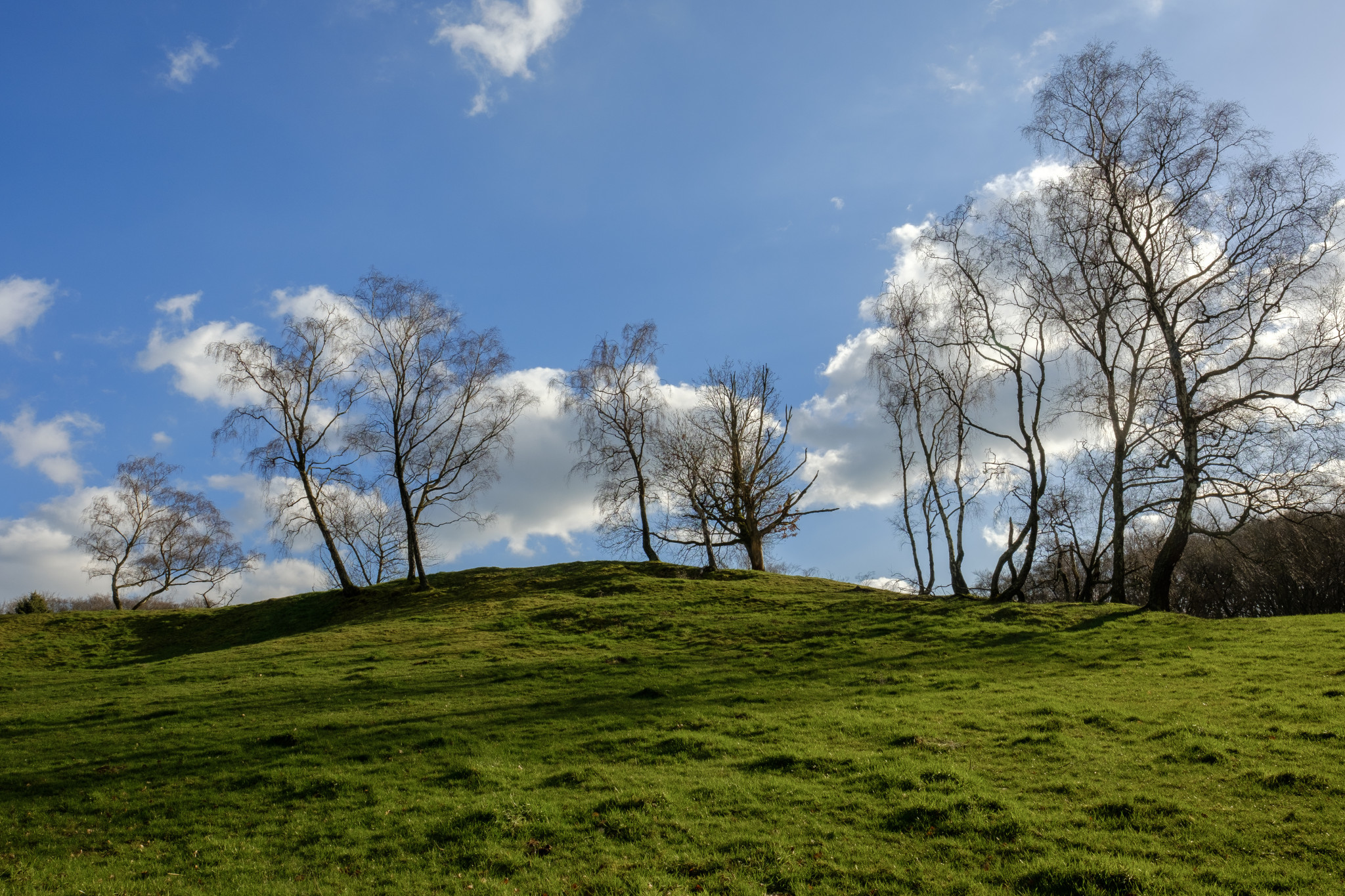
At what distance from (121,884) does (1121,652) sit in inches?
870

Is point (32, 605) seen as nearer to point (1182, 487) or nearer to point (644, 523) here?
point (644, 523)

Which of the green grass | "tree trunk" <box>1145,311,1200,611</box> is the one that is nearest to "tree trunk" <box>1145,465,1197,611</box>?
"tree trunk" <box>1145,311,1200,611</box>

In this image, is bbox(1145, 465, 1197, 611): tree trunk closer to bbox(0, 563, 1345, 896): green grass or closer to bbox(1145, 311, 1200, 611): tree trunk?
bbox(1145, 311, 1200, 611): tree trunk

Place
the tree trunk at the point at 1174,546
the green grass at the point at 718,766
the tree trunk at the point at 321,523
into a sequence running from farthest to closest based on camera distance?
1. the tree trunk at the point at 321,523
2. the tree trunk at the point at 1174,546
3. the green grass at the point at 718,766

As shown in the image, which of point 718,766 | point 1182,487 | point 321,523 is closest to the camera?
point 718,766

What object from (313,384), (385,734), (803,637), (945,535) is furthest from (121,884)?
(313,384)

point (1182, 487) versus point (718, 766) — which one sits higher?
point (1182, 487)

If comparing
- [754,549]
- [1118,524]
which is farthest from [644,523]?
[1118,524]

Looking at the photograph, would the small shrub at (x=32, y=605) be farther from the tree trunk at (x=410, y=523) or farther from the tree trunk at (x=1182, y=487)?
the tree trunk at (x=1182, y=487)

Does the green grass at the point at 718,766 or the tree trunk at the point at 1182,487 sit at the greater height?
the tree trunk at the point at 1182,487

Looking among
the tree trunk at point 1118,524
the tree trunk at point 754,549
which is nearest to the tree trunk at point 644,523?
the tree trunk at point 754,549

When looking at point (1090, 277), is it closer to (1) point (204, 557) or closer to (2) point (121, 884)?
(2) point (121, 884)

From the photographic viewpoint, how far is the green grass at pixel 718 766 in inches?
331

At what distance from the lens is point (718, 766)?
39.8ft
